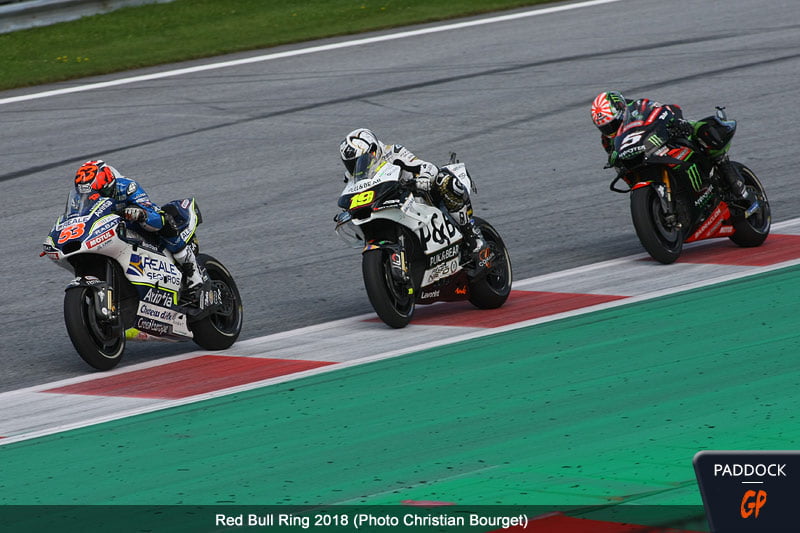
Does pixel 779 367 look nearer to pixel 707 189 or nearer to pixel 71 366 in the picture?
pixel 707 189

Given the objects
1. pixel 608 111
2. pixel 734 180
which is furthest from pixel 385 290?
pixel 734 180

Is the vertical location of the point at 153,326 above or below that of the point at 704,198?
below

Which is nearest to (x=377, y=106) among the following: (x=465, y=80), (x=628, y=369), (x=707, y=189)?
(x=465, y=80)

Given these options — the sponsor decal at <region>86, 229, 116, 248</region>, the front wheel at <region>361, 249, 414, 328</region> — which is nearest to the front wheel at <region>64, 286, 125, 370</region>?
the sponsor decal at <region>86, 229, 116, 248</region>

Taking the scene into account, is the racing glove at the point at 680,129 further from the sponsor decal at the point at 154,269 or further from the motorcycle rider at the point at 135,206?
the sponsor decal at the point at 154,269

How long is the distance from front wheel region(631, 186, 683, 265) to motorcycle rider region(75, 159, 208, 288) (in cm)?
363

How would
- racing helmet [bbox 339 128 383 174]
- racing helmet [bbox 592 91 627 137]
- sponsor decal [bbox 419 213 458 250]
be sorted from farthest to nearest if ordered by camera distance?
racing helmet [bbox 592 91 627 137] < sponsor decal [bbox 419 213 458 250] < racing helmet [bbox 339 128 383 174]

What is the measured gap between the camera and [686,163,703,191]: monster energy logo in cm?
1135

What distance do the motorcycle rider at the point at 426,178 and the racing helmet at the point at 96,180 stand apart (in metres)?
1.66

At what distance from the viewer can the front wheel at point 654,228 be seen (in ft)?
35.9

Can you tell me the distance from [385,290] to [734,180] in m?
3.57

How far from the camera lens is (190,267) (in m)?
9.53

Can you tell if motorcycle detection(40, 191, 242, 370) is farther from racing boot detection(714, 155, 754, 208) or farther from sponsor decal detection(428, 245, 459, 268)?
racing boot detection(714, 155, 754, 208)

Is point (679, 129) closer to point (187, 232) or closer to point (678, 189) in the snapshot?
point (678, 189)
